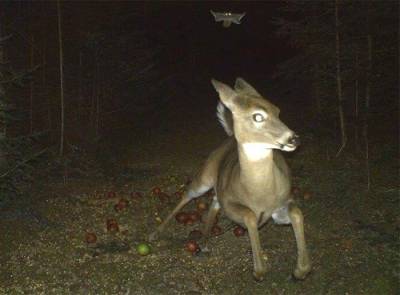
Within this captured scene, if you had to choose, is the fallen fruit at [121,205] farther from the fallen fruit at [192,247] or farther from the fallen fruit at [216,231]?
the fallen fruit at [192,247]

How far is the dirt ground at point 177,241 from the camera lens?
199 inches

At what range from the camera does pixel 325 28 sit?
385 inches

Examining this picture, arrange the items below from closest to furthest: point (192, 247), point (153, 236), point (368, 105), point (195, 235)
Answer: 1. point (192, 247)
2. point (195, 235)
3. point (153, 236)
4. point (368, 105)

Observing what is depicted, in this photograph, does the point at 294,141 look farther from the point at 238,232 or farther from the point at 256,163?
the point at 238,232

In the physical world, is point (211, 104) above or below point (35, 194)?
below

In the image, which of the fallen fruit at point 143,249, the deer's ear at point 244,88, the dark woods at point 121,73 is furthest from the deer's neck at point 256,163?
the dark woods at point 121,73

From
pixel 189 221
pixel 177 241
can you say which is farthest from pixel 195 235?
pixel 189 221

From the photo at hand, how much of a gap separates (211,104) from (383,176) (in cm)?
1811

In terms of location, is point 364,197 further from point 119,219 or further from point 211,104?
point 211,104

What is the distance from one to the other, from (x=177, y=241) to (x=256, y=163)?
7.29ft

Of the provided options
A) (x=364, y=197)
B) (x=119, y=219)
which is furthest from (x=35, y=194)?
(x=364, y=197)

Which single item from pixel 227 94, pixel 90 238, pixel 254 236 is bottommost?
pixel 90 238

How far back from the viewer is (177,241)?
6422 mm

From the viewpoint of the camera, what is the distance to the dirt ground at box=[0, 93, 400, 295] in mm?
5047
